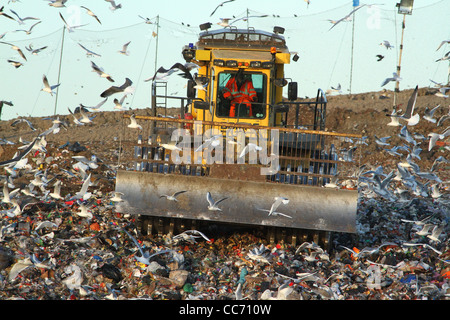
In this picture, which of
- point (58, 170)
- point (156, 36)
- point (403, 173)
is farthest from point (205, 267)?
point (156, 36)

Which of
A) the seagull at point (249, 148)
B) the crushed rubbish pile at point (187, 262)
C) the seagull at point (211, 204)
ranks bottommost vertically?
the crushed rubbish pile at point (187, 262)

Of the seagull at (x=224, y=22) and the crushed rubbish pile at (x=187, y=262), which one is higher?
the seagull at (x=224, y=22)

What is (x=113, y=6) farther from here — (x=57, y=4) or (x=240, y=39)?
(x=240, y=39)

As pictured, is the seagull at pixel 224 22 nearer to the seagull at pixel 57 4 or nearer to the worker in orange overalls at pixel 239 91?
the worker in orange overalls at pixel 239 91

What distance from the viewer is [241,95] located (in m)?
9.84

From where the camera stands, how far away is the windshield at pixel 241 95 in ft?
32.0

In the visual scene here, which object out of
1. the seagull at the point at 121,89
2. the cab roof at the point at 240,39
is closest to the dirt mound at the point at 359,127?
the cab roof at the point at 240,39

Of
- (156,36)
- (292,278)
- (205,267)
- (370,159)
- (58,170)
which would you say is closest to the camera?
(292,278)

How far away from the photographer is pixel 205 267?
838 centimetres

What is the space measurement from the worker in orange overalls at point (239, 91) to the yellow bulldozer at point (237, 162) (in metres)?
0.02

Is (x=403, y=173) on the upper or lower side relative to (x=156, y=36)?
lower
